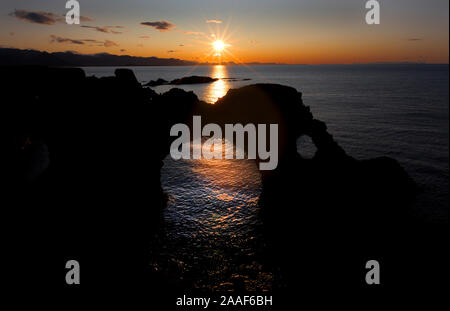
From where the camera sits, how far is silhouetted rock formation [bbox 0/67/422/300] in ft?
80.5

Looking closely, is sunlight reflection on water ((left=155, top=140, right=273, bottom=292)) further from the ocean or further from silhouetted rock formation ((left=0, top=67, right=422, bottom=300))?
silhouetted rock formation ((left=0, top=67, right=422, bottom=300))

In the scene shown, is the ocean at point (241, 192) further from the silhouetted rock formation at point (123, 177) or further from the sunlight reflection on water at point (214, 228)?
the silhouetted rock formation at point (123, 177)

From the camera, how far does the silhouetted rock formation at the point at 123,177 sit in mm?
24531

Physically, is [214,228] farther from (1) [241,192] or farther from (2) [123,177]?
(2) [123,177]

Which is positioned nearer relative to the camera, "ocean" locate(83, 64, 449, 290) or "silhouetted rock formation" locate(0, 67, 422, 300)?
"ocean" locate(83, 64, 449, 290)

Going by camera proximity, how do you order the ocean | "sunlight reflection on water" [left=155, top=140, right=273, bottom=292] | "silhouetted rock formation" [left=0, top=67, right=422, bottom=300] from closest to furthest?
"sunlight reflection on water" [left=155, top=140, right=273, bottom=292], the ocean, "silhouetted rock formation" [left=0, top=67, right=422, bottom=300]

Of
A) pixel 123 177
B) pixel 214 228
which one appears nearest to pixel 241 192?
pixel 214 228

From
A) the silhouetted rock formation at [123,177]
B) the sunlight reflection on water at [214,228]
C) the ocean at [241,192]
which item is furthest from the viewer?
the silhouetted rock formation at [123,177]

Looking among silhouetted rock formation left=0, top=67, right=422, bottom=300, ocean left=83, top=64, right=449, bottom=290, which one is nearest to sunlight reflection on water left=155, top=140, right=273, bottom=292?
ocean left=83, top=64, right=449, bottom=290

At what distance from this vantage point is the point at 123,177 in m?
30.5

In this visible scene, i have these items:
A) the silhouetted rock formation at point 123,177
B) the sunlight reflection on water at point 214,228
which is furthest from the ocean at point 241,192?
the silhouetted rock formation at point 123,177
